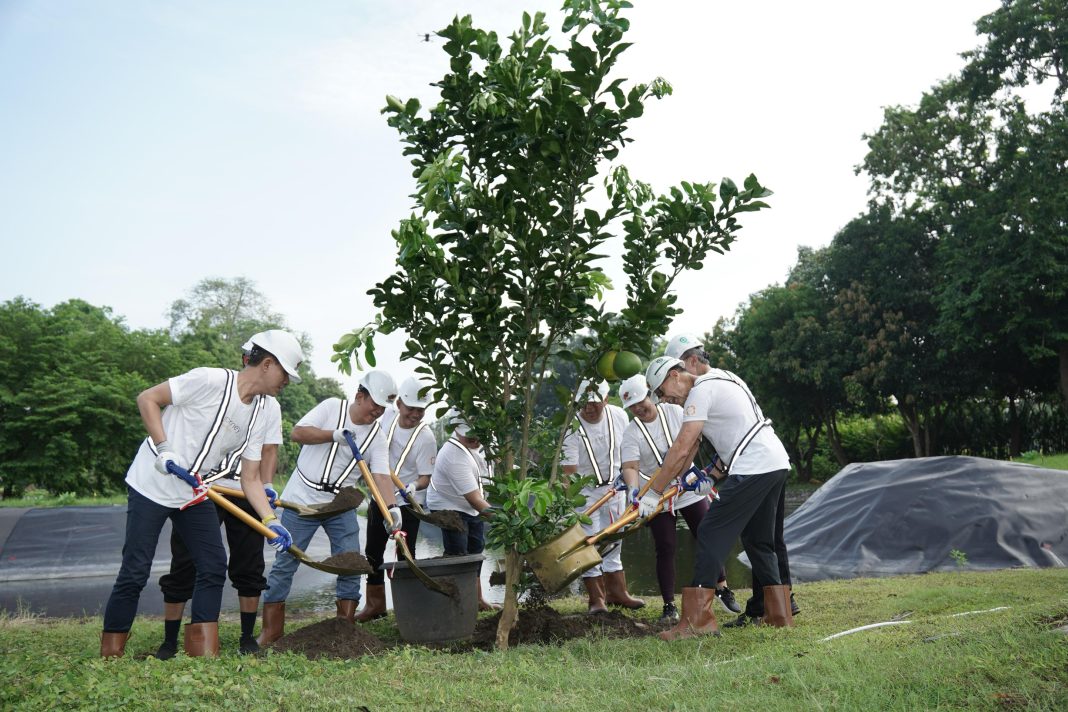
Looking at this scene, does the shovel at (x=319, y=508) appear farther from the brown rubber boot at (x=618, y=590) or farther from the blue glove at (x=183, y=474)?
the brown rubber boot at (x=618, y=590)

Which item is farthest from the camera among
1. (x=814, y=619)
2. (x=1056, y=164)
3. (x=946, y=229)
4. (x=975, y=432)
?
(x=975, y=432)

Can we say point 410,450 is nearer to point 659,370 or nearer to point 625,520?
point 625,520

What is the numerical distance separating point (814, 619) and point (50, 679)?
16.3 feet

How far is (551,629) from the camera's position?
5949mm

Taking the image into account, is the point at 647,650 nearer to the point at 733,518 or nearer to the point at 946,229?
the point at 733,518

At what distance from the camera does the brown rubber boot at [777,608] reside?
6148mm

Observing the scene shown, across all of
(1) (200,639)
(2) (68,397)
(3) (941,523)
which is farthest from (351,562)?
(2) (68,397)

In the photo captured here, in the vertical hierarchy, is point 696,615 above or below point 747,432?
below

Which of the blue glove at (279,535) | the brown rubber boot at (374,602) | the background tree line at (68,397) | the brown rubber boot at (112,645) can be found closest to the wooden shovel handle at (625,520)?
the blue glove at (279,535)

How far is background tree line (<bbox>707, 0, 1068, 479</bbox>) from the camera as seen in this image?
24312 millimetres

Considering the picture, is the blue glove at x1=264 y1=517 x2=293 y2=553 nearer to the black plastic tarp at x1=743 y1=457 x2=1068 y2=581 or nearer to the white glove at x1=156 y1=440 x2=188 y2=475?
the white glove at x1=156 y1=440 x2=188 y2=475

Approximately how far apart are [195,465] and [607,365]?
268 centimetres

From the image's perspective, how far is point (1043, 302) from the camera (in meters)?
24.8

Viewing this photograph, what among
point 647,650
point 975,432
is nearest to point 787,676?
point 647,650
